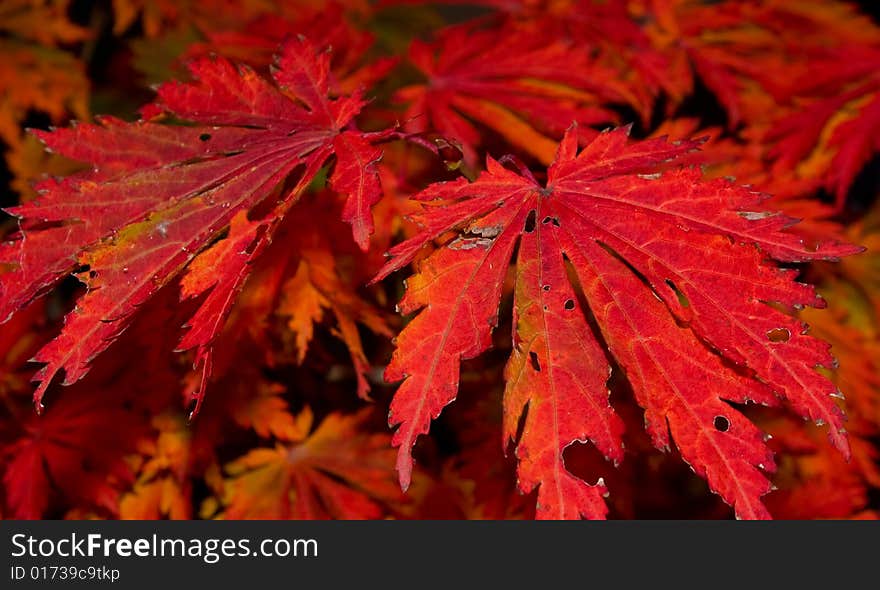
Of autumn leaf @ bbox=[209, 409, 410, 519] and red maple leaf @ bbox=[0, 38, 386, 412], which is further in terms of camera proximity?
autumn leaf @ bbox=[209, 409, 410, 519]

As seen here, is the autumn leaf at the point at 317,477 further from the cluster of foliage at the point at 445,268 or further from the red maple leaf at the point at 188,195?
the red maple leaf at the point at 188,195

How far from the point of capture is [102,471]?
970 mm

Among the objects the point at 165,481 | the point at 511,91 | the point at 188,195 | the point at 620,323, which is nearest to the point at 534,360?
the point at 620,323

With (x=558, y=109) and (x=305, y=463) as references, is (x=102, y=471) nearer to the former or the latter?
(x=305, y=463)

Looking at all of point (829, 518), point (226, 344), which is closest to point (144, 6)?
point (226, 344)

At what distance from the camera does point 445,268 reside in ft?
2.00

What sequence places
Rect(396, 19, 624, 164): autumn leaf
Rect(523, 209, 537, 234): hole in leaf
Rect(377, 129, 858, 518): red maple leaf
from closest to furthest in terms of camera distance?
Rect(377, 129, 858, 518): red maple leaf, Rect(523, 209, 537, 234): hole in leaf, Rect(396, 19, 624, 164): autumn leaf

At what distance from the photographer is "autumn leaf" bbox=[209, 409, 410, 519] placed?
1008 mm

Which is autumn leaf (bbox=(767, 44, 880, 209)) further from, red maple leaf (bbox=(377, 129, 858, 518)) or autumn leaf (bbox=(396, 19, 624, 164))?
red maple leaf (bbox=(377, 129, 858, 518))

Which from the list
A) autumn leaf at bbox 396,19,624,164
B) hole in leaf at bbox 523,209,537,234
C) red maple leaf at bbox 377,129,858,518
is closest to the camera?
red maple leaf at bbox 377,129,858,518

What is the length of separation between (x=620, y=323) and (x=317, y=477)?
22.6 inches

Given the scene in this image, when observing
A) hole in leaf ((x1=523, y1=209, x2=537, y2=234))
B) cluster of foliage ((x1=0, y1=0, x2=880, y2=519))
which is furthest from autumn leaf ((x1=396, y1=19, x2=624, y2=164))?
hole in leaf ((x1=523, y1=209, x2=537, y2=234))

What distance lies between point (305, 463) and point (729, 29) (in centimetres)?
94

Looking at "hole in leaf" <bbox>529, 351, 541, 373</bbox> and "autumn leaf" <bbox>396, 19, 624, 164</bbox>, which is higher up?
"autumn leaf" <bbox>396, 19, 624, 164</bbox>
